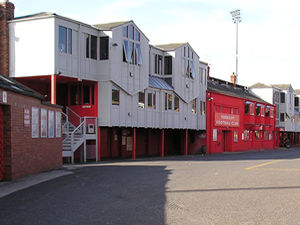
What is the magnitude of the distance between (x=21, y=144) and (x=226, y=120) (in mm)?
31037

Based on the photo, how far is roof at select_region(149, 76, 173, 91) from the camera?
1221 inches

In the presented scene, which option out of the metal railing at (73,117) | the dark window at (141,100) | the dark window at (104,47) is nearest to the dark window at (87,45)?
the dark window at (104,47)

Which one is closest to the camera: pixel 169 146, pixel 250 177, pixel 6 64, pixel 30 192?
pixel 30 192

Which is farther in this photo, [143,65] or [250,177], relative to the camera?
[143,65]

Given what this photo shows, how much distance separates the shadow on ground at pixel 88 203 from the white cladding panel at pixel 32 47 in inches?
434

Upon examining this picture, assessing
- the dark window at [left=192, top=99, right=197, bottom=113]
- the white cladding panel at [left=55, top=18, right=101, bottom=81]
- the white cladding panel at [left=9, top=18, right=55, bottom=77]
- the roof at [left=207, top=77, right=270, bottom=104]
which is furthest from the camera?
the roof at [left=207, top=77, right=270, bottom=104]

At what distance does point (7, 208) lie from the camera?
888 cm

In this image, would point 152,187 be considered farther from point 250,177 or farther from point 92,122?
point 92,122

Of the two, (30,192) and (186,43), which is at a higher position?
(186,43)

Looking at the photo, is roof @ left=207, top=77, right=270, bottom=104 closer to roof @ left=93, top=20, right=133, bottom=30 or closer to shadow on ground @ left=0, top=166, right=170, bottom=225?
roof @ left=93, top=20, right=133, bottom=30

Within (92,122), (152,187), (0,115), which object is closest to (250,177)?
(152,187)

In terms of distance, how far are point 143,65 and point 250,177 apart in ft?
51.1

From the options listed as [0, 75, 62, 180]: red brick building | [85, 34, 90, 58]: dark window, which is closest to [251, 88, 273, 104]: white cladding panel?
[85, 34, 90, 58]: dark window

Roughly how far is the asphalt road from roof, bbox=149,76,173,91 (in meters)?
16.8
